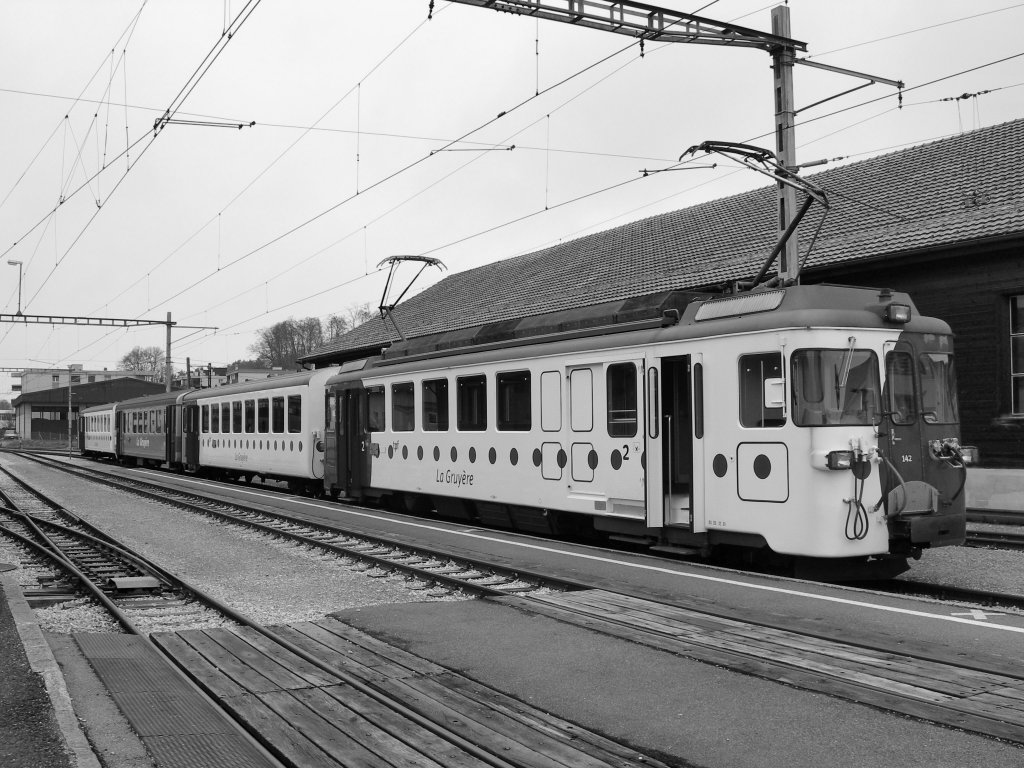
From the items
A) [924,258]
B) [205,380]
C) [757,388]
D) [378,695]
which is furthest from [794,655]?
[205,380]


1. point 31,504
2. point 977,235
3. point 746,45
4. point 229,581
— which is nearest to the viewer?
point 229,581

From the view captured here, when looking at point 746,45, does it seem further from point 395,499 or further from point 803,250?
point 395,499

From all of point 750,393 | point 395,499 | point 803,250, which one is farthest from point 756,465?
point 803,250

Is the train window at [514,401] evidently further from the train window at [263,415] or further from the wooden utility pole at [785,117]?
the train window at [263,415]

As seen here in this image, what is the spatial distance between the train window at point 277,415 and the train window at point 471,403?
978 centimetres

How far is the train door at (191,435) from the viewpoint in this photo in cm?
3142

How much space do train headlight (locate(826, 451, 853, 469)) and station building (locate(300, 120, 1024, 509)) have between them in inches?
114

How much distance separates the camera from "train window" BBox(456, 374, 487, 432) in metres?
14.0

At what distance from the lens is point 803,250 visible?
19.7 m

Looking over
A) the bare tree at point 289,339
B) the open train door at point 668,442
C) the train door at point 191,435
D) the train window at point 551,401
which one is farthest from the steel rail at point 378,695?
the bare tree at point 289,339

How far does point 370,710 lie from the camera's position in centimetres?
534

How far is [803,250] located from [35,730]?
17.6 meters

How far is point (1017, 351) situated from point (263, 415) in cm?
1713

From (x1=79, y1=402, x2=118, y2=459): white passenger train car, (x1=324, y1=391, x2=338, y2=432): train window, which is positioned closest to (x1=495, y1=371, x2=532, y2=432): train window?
(x1=324, y1=391, x2=338, y2=432): train window
